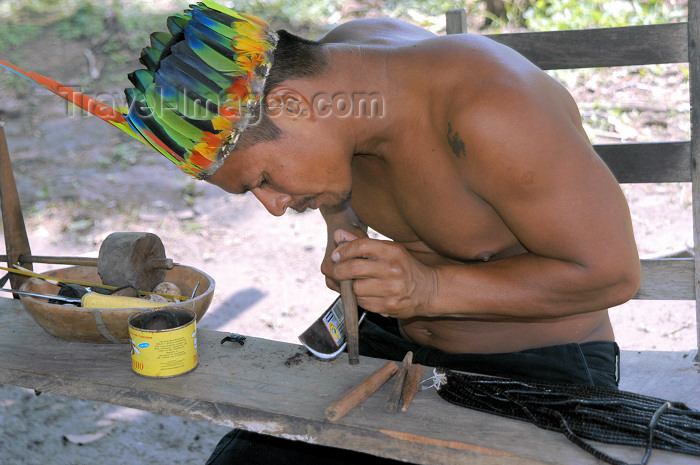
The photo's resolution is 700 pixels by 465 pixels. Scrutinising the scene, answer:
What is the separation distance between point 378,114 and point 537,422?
808 millimetres

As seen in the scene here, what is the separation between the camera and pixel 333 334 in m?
1.82

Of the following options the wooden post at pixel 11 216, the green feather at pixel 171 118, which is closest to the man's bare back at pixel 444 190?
the green feather at pixel 171 118

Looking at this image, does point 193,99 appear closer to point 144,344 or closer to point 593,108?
point 144,344

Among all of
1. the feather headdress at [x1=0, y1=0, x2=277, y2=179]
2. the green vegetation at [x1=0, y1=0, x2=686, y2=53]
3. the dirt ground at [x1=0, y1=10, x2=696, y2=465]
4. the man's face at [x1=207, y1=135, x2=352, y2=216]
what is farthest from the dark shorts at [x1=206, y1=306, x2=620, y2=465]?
the green vegetation at [x1=0, y1=0, x2=686, y2=53]

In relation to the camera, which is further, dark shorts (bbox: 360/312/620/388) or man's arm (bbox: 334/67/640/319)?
dark shorts (bbox: 360/312/620/388)

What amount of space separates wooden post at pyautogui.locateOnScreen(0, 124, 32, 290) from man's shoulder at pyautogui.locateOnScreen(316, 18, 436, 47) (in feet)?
3.40

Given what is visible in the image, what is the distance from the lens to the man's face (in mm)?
1689

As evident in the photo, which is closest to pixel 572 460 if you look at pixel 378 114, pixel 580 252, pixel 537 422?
pixel 537 422

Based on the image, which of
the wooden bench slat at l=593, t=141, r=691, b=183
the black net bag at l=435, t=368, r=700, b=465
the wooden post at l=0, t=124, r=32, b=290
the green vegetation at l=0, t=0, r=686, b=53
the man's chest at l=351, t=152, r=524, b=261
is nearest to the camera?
the black net bag at l=435, t=368, r=700, b=465

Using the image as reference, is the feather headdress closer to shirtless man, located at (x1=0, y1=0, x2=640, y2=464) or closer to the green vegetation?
shirtless man, located at (x1=0, y1=0, x2=640, y2=464)

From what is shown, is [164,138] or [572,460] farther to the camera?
[164,138]

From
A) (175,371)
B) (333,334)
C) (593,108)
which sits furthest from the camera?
(593,108)

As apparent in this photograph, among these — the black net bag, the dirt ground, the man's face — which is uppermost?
the man's face

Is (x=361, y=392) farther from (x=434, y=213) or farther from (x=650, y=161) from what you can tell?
(x=650, y=161)
